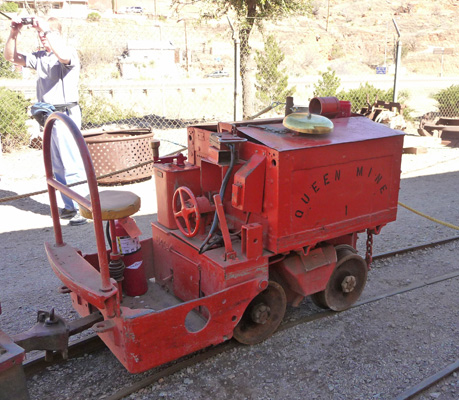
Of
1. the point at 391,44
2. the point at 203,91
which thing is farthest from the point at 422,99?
the point at 391,44

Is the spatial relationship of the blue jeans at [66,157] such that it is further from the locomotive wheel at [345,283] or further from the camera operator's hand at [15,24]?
the locomotive wheel at [345,283]

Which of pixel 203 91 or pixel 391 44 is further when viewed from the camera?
pixel 391 44

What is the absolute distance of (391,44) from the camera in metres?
50.2

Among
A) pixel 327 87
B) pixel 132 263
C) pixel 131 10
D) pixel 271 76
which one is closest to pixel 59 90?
pixel 132 263

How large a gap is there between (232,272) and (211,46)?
142 ft

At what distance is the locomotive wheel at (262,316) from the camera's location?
3.35m

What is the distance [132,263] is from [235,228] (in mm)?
830

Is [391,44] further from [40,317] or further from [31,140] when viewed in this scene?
[40,317]

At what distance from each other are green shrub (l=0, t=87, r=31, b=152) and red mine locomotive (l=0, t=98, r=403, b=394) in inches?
302

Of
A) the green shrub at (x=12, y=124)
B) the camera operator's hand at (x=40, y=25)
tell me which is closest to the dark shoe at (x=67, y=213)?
the camera operator's hand at (x=40, y=25)

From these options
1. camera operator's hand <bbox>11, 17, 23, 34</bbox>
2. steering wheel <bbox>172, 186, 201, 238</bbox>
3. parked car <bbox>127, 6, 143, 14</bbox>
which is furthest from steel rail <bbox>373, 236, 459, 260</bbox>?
parked car <bbox>127, 6, 143, 14</bbox>

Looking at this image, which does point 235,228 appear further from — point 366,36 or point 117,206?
point 366,36

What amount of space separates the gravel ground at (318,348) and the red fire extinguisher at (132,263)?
20.6 inches

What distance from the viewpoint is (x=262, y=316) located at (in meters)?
3.36
